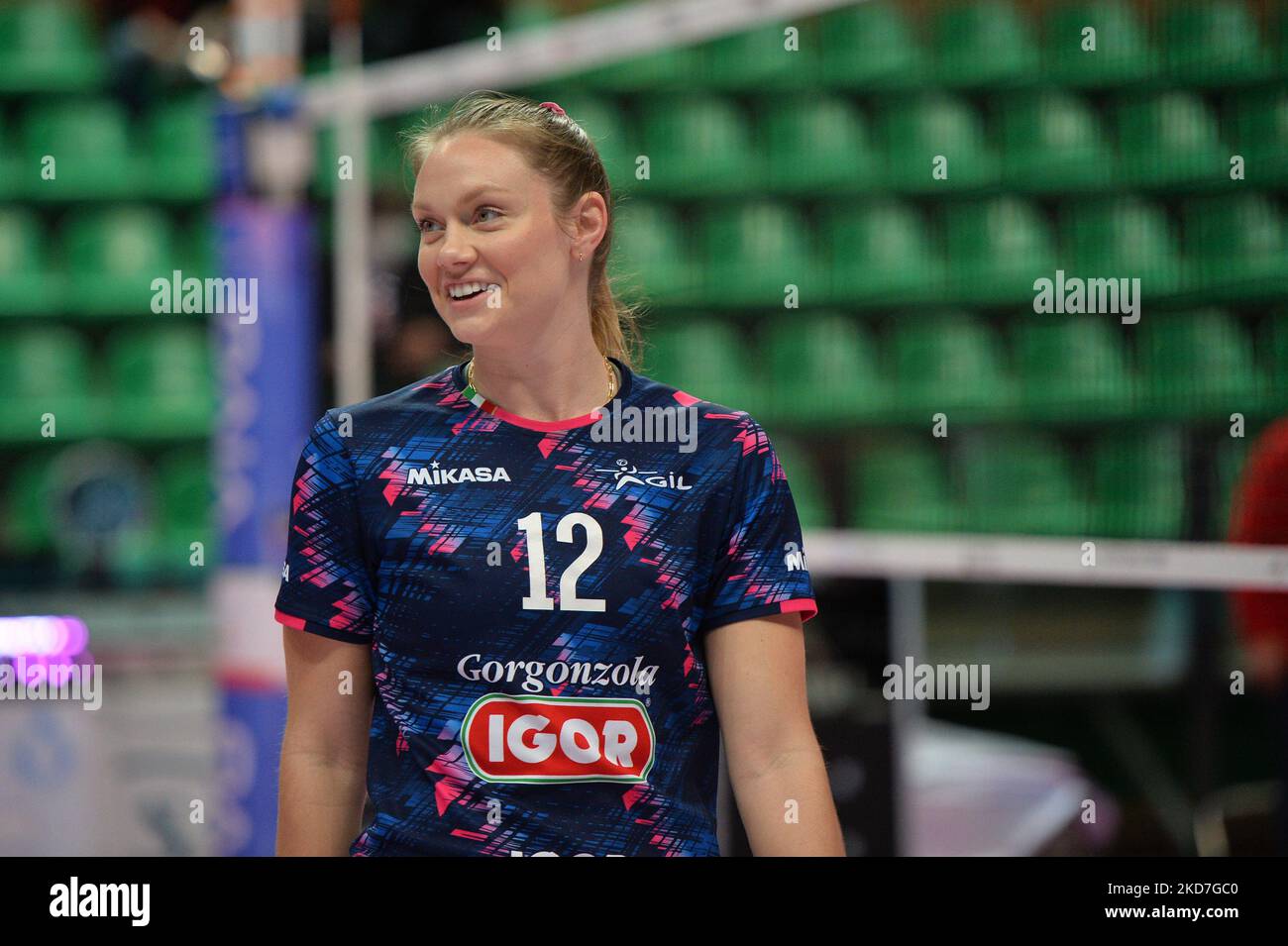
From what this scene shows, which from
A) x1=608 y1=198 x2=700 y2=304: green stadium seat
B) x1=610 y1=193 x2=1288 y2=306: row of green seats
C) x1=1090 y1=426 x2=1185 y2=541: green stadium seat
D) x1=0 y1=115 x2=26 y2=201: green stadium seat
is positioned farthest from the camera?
x1=0 y1=115 x2=26 y2=201: green stadium seat

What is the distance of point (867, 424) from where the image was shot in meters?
4.51

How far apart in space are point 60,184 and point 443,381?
194 inches

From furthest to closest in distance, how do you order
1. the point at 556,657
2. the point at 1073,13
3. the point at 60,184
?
the point at 60,184 < the point at 1073,13 < the point at 556,657

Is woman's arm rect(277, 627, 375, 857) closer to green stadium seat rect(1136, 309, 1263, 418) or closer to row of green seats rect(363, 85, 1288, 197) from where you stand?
row of green seats rect(363, 85, 1288, 197)

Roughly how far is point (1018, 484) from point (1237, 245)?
97 centimetres

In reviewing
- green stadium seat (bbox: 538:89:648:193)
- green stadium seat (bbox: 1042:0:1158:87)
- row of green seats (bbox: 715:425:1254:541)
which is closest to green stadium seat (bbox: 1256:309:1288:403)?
row of green seats (bbox: 715:425:1254:541)

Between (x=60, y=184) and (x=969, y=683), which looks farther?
(x=60, y=184)

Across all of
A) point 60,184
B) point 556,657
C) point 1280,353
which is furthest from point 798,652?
point 60,184

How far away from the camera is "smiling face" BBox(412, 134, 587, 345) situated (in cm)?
133

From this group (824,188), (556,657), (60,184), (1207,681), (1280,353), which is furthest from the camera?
(60,184)

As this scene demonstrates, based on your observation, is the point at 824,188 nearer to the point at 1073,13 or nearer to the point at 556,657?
the point at 1073,13

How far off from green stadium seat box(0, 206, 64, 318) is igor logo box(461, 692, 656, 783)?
500cm

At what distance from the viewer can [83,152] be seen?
18.9ft
